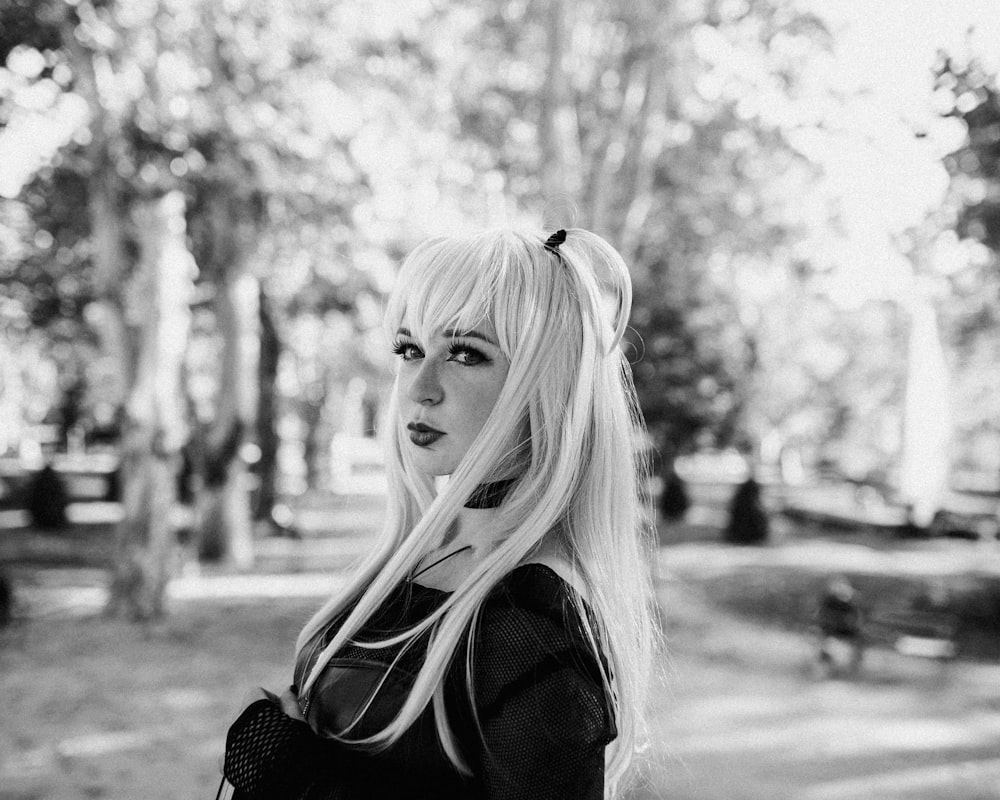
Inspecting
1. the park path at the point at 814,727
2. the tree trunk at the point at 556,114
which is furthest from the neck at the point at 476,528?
the tree trunk at the point at 556,114

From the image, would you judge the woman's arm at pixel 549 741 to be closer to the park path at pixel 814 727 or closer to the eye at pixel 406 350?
the eye at pixel 406 350

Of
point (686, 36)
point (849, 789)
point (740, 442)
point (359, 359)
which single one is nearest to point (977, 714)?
point (849, 789)

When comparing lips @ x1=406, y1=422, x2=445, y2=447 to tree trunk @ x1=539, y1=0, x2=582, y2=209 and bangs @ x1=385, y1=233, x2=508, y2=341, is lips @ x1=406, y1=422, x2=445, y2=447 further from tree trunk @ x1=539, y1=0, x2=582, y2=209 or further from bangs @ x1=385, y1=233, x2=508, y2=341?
tree trunk @ x1=539, y1=0, x2=582, y2=209

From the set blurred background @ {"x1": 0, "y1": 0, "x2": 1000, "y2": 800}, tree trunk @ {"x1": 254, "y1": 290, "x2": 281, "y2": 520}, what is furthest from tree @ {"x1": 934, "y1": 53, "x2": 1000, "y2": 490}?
tree trunk @ {"x1": 254, "y1": 290, "x2": 281, "y2": 520}

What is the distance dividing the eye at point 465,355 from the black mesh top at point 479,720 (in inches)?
15.2

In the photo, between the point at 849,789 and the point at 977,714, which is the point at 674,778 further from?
the point at 977,714

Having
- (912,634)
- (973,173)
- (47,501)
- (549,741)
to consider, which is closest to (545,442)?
(549,741)

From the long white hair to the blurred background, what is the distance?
0.83 ft

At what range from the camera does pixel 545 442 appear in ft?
5.21

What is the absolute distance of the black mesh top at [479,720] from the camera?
52.2 inches

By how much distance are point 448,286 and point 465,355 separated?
0.43 feet

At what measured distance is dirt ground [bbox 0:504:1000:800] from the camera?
5.91 meters

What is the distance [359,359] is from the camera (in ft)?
91.5

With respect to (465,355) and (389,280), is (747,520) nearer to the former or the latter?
(389,280)
